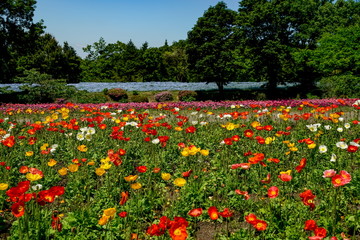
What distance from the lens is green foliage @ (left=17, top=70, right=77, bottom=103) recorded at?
22.1 m

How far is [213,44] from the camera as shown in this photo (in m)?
29.9

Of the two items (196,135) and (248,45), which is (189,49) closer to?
Result: (248,45)

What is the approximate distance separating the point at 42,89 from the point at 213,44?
635 inches

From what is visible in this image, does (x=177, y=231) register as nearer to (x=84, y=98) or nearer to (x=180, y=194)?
(x=180, y=194)

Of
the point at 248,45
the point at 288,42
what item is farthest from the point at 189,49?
the point at 288,42

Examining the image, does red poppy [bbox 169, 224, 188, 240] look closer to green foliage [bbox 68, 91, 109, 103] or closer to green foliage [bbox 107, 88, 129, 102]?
green foliage [bbox 68, 91, 109, 103]

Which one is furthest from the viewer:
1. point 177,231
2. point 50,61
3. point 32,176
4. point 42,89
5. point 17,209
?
point 50,61

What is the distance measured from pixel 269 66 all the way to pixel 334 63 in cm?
757

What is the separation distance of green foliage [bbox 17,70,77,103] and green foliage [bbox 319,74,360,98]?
67.0ft

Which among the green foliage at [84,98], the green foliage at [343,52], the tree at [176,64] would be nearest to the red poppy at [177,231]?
the green foliage at [84,98]

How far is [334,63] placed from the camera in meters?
23.1

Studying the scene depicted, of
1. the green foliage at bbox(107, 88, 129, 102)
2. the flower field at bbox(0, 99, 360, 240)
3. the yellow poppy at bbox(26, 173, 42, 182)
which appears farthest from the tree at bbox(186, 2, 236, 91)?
the yellow poppy at bbox(26, 173, 42, 182)

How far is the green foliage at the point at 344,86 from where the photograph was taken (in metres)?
22.7

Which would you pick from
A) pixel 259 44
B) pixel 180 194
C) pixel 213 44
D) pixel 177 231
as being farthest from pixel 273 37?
pixel 177 231
